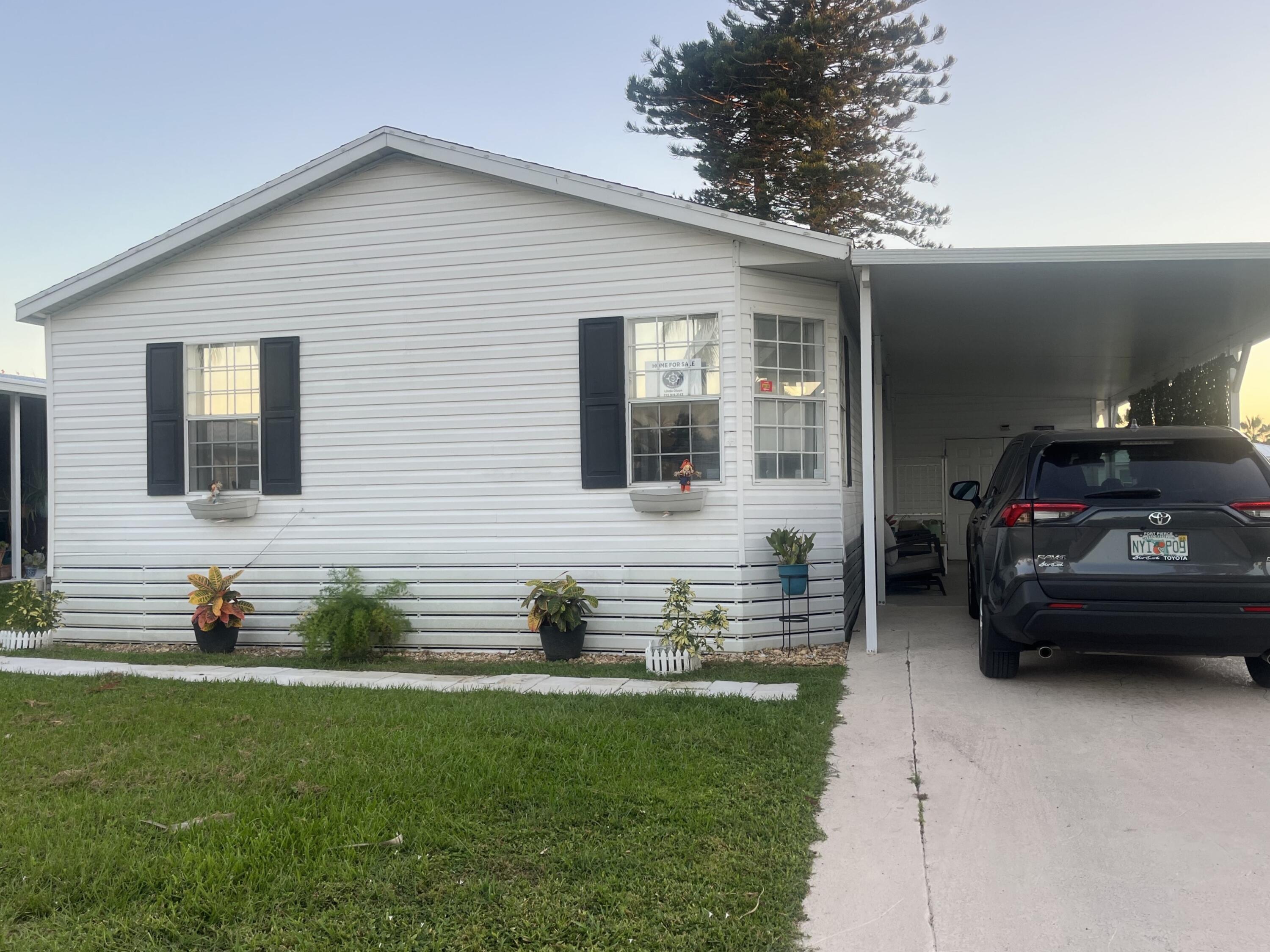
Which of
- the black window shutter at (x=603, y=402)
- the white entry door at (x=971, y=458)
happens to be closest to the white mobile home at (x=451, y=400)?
the black window shutter at (x=603, y=402)

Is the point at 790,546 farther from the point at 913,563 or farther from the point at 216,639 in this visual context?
the point at 216,639

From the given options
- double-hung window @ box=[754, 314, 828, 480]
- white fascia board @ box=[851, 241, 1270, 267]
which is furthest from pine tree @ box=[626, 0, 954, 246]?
white fascia board @ box=[851, 241, 1270, 267]

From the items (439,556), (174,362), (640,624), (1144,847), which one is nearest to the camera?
(1144,847)

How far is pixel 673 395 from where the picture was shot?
8.53 meters

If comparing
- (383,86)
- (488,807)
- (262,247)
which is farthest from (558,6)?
Answer: (488,807)

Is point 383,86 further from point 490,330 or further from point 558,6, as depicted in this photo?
point 490,330

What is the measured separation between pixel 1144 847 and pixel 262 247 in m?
8.59

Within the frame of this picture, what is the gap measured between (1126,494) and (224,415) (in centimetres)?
769

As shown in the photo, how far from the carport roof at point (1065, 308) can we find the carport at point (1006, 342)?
20 mm

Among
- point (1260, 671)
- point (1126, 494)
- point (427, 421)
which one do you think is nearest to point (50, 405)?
point (427, 421)

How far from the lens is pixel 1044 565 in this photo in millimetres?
5918

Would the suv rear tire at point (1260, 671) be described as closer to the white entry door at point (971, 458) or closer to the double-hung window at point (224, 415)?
the double-hung window at point (224, 415)

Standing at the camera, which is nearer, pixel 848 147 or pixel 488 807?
pixel 488 807

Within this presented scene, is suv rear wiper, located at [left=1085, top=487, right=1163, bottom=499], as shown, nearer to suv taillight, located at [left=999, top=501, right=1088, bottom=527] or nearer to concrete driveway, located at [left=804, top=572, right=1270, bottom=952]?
suv taillight, located at [left=999, top=501, right=1088, bottom=527]
